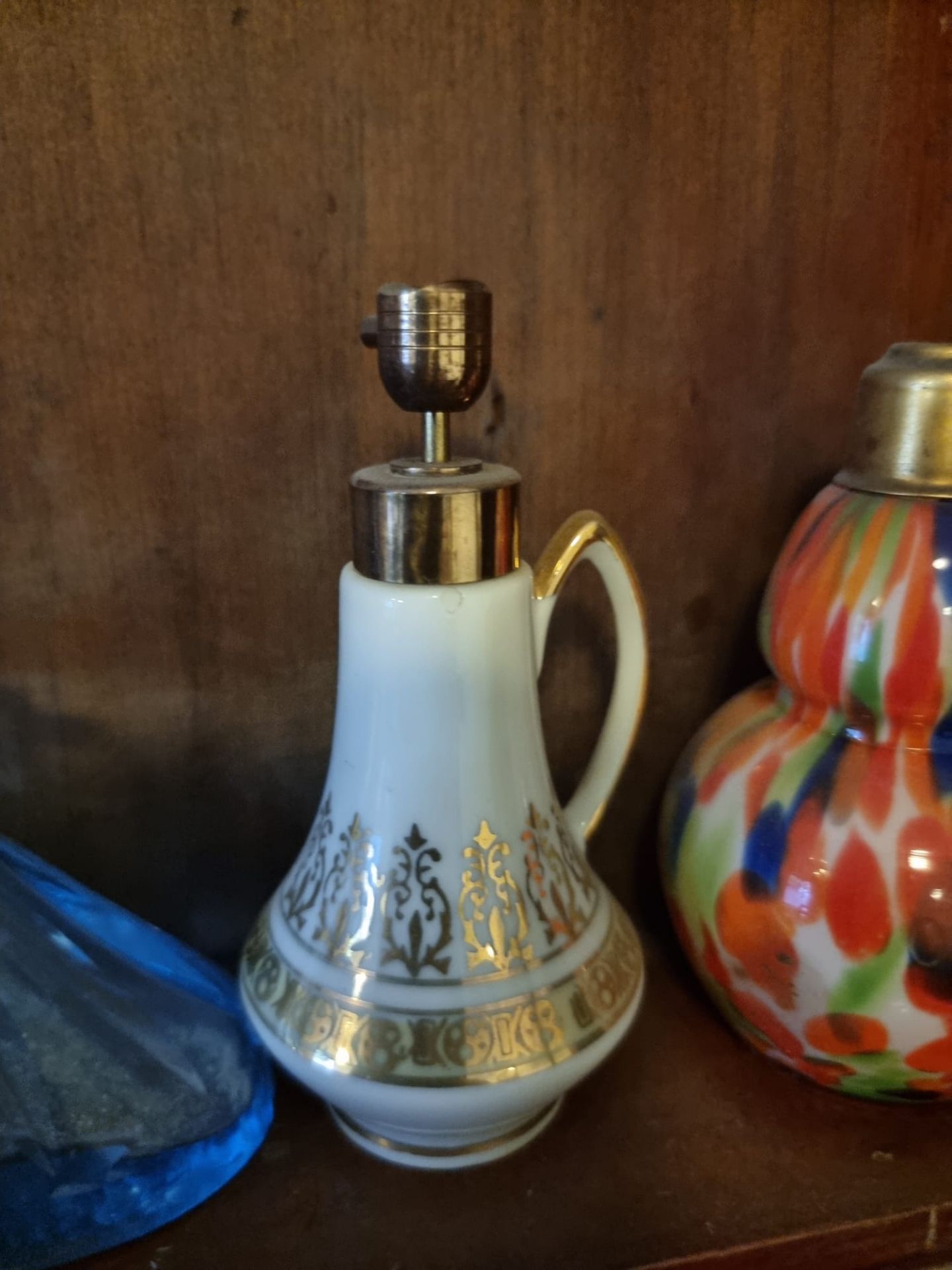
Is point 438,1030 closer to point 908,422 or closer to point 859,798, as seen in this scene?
point 859,798

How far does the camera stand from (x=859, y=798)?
0.37 metres

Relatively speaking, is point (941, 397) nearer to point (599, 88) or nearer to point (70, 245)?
point (599, 88)

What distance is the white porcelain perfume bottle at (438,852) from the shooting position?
1.10 feet

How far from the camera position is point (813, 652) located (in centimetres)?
39

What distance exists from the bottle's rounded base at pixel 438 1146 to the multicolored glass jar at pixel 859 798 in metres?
0.11

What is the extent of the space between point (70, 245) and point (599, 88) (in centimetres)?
24

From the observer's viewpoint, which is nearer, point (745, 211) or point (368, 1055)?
point (368, 1055)

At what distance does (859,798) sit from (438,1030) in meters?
0.18

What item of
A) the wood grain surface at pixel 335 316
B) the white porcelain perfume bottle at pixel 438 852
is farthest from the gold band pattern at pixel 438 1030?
the wood grain surface at pixel 335 316

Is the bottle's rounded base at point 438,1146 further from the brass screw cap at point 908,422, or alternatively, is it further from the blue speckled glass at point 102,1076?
the brass screw cap at point 908,422

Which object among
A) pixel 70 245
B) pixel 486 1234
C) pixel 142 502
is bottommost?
pixel 486 1234

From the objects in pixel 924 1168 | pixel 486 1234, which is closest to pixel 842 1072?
pixel 924 1168

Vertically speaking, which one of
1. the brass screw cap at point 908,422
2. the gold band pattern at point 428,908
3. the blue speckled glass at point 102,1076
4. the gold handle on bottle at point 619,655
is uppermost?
the brass screw cap at point 908,422

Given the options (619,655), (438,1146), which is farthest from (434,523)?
(438,1146)
